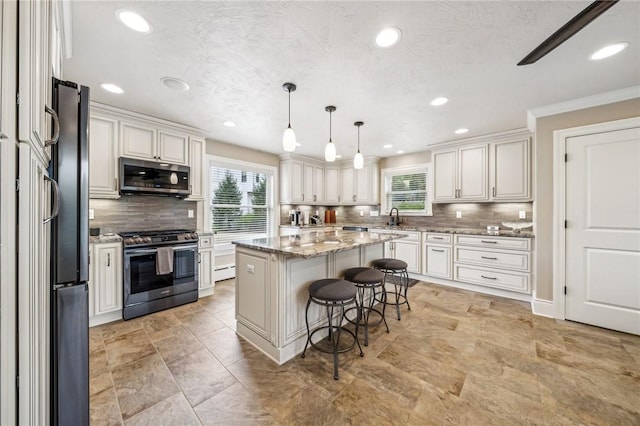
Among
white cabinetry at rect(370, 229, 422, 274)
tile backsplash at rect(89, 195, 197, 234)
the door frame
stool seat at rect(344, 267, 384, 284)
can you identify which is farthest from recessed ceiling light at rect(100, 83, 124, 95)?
the door frame

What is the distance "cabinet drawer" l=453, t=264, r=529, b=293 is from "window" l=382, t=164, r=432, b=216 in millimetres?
1308

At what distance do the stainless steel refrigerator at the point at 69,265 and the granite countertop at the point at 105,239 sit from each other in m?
1.96

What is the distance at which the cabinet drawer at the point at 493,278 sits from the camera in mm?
3480

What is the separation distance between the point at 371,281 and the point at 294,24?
2.12 metres

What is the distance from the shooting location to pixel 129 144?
3092 mm

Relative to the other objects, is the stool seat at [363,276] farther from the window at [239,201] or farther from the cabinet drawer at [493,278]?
the window at [239,201]

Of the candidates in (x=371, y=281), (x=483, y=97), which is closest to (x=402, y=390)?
(x=371, y=281)

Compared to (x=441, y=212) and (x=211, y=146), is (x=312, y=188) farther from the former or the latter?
(x=441, y=212)

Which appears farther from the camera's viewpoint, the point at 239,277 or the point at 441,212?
the point at 441,212

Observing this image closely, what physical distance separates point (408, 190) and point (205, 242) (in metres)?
4.01

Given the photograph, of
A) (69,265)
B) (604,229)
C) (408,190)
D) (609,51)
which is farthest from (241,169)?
(604,229)

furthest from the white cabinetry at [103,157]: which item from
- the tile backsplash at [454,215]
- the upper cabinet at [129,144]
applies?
the tile backsplash at [454,215]

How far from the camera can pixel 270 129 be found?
3.66 meters

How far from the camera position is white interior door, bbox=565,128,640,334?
8.27 feet
